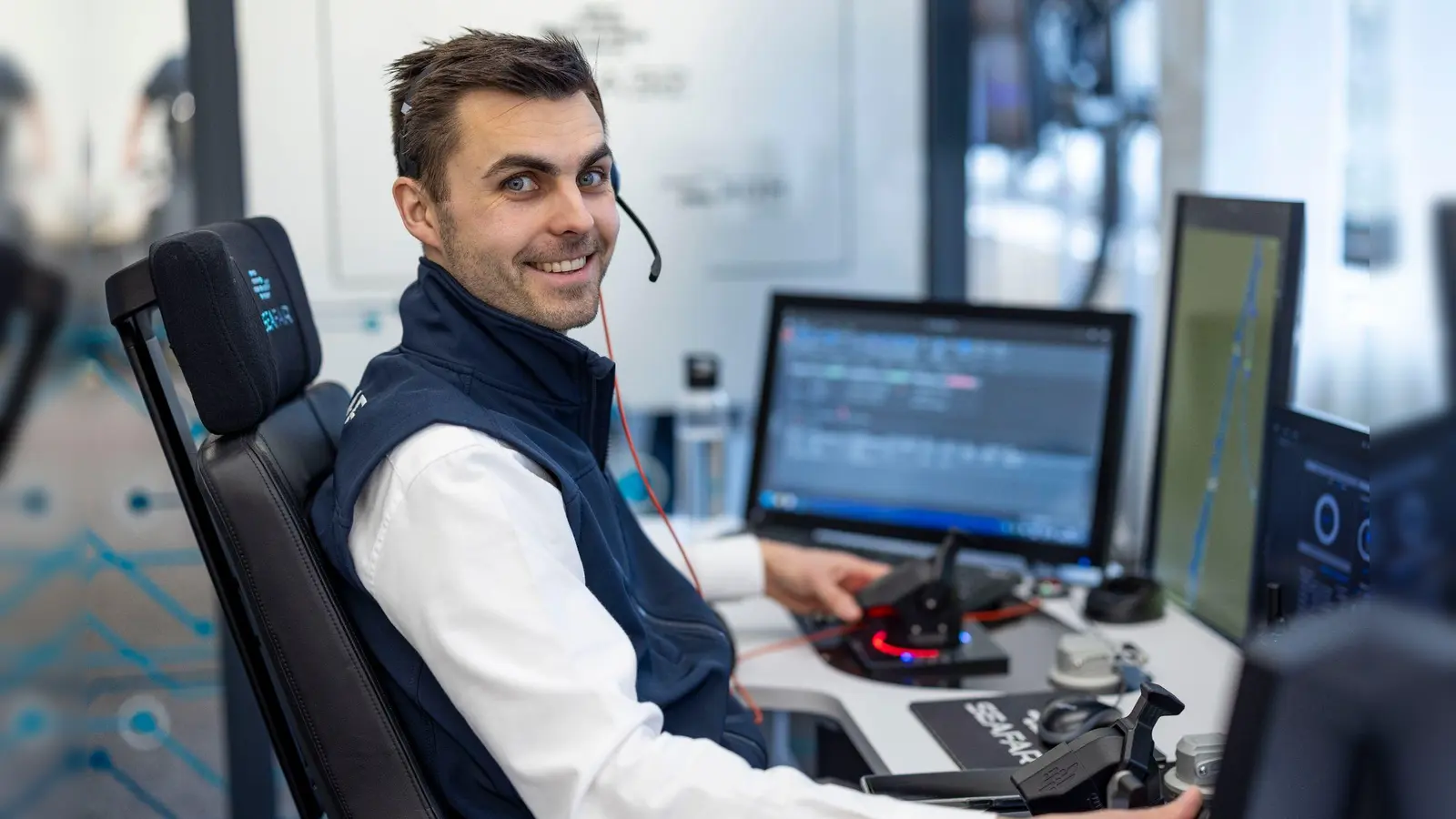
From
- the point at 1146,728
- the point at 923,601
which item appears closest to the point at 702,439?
the point at 923,601

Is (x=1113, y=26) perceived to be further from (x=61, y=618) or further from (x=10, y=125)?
(x=61, y=618)

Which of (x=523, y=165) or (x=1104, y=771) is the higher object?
(x=523, y=165)

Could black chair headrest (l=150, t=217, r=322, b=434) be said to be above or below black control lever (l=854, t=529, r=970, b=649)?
above

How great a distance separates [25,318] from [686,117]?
1.14 m

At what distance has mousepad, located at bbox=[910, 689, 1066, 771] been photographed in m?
1.44

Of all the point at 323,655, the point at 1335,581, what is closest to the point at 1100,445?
the point at 1335,581

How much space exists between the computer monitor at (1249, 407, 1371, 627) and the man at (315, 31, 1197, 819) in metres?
0.61

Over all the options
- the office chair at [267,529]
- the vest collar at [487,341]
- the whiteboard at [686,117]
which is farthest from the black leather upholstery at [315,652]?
the whiteboard at [686,117]

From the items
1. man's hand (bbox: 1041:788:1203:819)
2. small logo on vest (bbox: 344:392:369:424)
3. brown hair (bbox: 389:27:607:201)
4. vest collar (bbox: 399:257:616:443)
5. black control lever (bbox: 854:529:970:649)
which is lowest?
black control lever (bbox: 854:529:970:649)

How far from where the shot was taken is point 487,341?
52.8 inches

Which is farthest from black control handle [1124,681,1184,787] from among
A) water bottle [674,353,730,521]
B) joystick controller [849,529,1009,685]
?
water bottle [674,353,730,521]

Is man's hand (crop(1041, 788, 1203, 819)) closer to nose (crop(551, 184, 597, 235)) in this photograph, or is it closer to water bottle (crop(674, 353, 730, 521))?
nose (crop(551, 184, 597, 235))

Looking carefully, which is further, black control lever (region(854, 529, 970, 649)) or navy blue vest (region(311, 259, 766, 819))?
black control lever (region(854, 529, 970, 649))

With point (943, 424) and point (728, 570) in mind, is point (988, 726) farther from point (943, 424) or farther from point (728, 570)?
point (943, 424)
